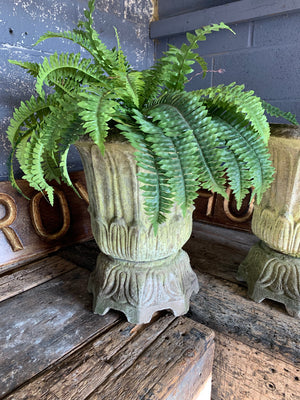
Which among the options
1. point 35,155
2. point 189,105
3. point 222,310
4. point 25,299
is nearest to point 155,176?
point 189,105

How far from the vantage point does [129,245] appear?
0.74 meters

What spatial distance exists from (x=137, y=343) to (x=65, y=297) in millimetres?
317

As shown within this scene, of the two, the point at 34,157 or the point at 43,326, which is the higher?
the point at 34,157

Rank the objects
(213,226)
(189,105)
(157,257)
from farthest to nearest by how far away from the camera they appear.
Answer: (213,226) < (157,257) < (189,105)

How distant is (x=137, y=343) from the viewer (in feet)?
2.35

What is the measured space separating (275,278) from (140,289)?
435 mm

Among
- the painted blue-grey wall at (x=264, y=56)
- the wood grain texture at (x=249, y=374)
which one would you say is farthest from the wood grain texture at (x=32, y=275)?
the painted blue-grey wall at (x=264, y=56)

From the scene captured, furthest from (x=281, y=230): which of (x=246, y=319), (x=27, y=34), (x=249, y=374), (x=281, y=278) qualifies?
(x=27, y=34)

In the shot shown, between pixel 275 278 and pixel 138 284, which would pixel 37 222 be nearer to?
pixel 138 284

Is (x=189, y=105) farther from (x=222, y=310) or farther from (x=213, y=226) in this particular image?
(x=213, y=226)

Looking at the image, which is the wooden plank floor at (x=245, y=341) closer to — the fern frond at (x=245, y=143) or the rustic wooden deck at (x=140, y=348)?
the rustic wooden deck at (x=140, y=348)

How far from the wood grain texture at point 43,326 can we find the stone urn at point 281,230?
50cm

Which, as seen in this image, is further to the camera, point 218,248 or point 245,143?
point 218,248

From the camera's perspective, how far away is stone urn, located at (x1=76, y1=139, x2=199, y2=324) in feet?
2.24
